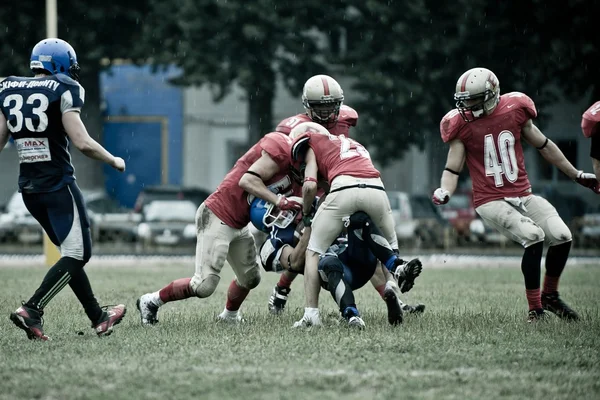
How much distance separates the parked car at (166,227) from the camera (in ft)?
78.2

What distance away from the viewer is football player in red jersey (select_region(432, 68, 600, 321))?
8.27 metres

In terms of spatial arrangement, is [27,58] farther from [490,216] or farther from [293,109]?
[490,216]

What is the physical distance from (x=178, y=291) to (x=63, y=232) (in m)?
1.23

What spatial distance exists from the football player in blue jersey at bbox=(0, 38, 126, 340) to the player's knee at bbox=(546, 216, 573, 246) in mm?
3524

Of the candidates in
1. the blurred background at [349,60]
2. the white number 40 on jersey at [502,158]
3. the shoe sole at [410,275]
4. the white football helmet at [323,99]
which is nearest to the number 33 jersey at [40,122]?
the white football helmet at [323,99]

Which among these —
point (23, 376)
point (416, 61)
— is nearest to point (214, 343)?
point (23, 376)

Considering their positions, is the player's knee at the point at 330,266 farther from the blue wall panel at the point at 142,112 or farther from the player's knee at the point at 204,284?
the blue wall panel at the point at 142,112

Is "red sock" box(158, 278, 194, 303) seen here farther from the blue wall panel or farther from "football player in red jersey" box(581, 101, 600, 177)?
the blue wall panel

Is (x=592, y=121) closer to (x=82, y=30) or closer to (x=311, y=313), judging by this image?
(x=311, y=313)

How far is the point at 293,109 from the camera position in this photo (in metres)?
34.0

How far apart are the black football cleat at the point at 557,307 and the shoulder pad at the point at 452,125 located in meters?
1.52

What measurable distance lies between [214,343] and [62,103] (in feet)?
6.37

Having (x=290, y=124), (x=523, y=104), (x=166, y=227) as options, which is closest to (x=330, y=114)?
(x=290, y=124)

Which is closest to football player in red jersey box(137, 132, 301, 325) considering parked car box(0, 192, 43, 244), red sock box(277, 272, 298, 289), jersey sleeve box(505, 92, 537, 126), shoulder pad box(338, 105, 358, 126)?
red sock box(277, 272, 298, 289)
